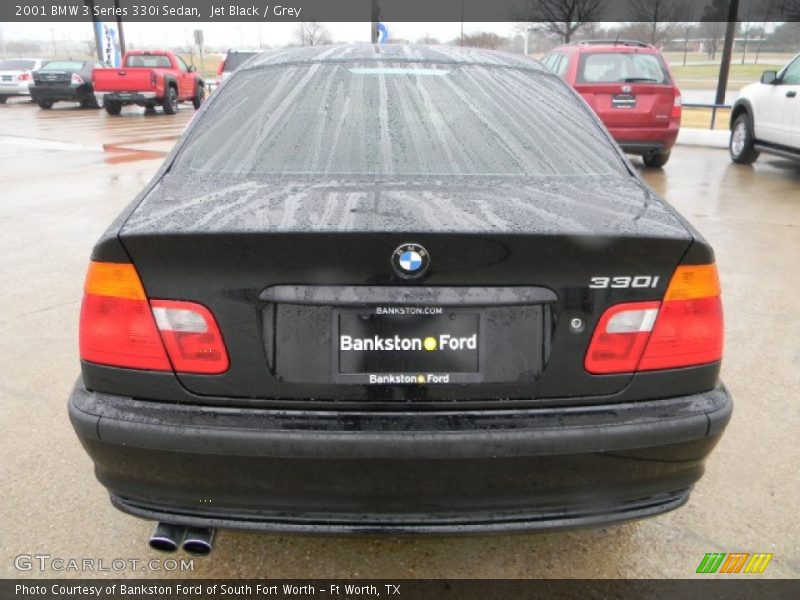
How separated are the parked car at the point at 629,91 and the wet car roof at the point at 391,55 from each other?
668 centimetres

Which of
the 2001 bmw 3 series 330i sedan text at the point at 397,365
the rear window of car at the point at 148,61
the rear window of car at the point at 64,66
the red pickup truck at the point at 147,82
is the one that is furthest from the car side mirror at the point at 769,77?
the rear window of car at the point at 64,66

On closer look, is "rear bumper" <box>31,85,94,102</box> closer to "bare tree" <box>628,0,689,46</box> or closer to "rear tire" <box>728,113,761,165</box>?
"rear tire" <box>728,113,761,165</box>

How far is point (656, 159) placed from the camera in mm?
10266

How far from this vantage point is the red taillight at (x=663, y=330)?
177 centimetres

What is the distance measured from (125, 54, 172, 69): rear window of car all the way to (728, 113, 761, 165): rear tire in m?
17.2

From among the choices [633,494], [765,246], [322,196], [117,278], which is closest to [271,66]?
[322,196]

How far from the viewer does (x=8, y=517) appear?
2400 mm

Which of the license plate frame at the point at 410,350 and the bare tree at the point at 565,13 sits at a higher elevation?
the bare tree at the point at 565,13

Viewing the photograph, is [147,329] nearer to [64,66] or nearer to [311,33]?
[64,66]

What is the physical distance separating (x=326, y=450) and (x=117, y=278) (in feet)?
2.27

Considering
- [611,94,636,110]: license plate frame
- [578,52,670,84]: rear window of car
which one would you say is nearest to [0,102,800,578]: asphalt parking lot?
[611,94,636,110]: license plate frame

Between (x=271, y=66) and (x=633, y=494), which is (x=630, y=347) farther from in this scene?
(x=271, y=66)

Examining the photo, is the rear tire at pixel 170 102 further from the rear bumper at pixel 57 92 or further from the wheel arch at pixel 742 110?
the wheel arch at pixel 742 110

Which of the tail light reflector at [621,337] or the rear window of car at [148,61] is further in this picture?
the rear window of car at [148,61]
